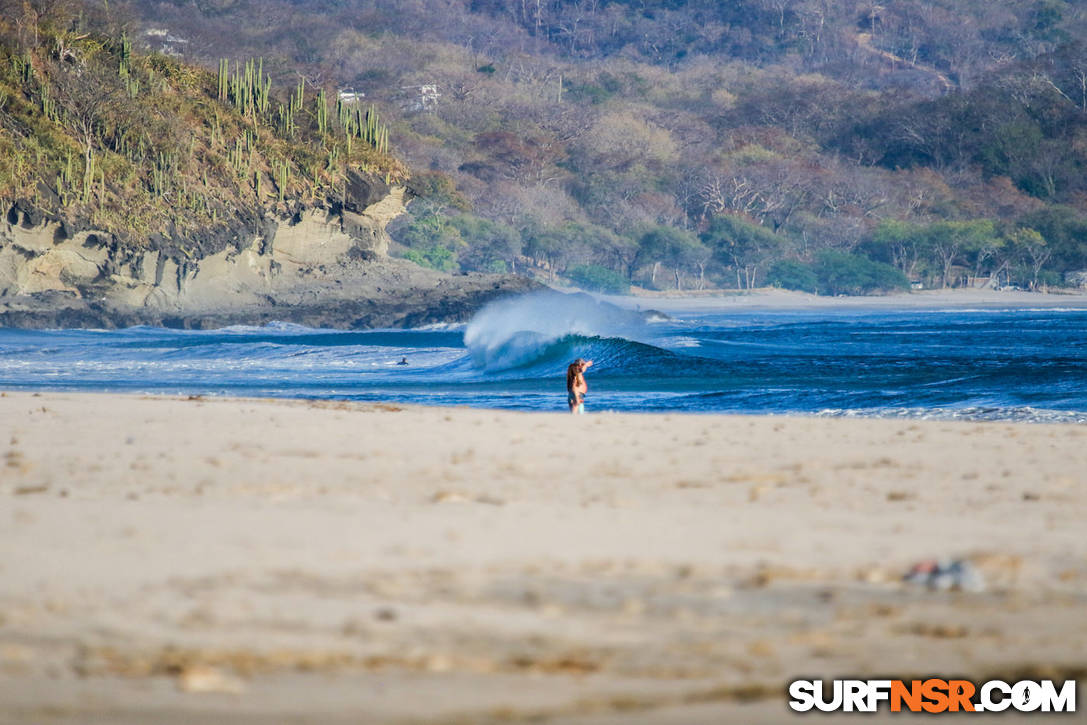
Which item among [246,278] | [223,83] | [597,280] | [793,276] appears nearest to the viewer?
[246,278]

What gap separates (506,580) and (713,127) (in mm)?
127971

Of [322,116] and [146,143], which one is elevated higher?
[322,116]

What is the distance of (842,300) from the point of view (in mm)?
85375

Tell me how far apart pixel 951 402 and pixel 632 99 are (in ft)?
424

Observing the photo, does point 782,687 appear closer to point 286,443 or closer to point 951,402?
point 286,443

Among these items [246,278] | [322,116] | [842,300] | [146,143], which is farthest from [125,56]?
[842,300]

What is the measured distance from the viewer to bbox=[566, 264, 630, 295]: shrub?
89.4 m

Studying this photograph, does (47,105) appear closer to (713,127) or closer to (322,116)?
(322,116)

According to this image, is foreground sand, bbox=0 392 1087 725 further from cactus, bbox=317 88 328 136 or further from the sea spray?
cactus, bbox=317 88 328 136

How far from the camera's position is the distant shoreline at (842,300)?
3059 inches

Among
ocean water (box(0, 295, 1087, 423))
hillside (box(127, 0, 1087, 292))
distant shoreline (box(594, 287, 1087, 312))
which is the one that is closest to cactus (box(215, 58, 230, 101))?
hillside (box(127, 0, 1087, 292))

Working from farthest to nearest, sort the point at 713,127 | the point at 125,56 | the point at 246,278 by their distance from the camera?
the point at 713,127
the point at 125,56
the point at 246,278

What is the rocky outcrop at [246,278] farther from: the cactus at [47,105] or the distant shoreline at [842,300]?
the distant shoreline at [842,300]

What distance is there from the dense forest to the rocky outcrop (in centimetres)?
829
